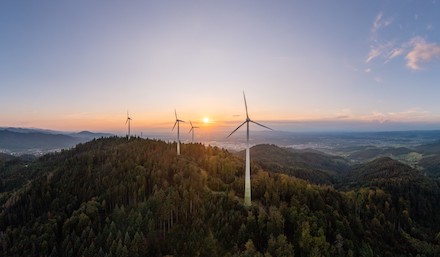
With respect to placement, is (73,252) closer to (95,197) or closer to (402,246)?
(95,197)

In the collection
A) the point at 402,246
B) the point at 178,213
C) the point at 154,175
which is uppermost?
the point at 154,175

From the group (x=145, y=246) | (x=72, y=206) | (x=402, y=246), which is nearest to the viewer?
(x=145, y=246)

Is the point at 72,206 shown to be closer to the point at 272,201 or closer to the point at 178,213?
the point at 178,213

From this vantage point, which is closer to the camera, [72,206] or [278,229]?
[278,229]

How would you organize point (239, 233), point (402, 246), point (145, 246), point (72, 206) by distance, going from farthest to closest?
1. point (402, 246)
2. point (72, 206)
3. point (239, 233)
4. point (145, 246)

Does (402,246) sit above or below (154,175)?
below

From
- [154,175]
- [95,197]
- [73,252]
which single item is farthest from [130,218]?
Result: [154,175]

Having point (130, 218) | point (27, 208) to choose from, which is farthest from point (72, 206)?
point (130, 218)
